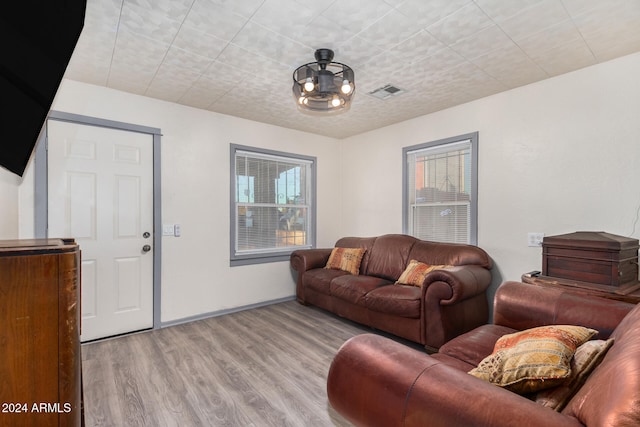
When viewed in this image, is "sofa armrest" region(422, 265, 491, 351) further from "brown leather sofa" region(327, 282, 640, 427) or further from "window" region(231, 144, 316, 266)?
"window" region(231, 144, 316, 266)

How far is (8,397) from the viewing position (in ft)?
2.96

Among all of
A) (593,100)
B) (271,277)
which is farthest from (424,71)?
(271,277)

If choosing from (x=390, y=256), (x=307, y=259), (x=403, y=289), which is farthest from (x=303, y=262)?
(x=403, y=289)

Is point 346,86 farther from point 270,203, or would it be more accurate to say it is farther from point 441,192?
point 270,203

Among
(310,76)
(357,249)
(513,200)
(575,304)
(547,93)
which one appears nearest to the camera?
(575,304)

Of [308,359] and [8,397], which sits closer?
[8,397]

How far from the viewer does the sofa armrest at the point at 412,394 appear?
818mm

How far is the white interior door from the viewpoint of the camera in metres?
2.83

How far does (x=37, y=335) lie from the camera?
0.92 metres

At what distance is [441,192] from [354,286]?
1.60m

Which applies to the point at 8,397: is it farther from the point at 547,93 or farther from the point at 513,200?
the point at 547,93

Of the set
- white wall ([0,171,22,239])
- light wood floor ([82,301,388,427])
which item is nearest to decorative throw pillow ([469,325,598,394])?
light wood floor ([82,301,388,427])

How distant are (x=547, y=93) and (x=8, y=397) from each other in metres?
4.00

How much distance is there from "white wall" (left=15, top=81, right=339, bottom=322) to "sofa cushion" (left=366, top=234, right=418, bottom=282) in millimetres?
1449
